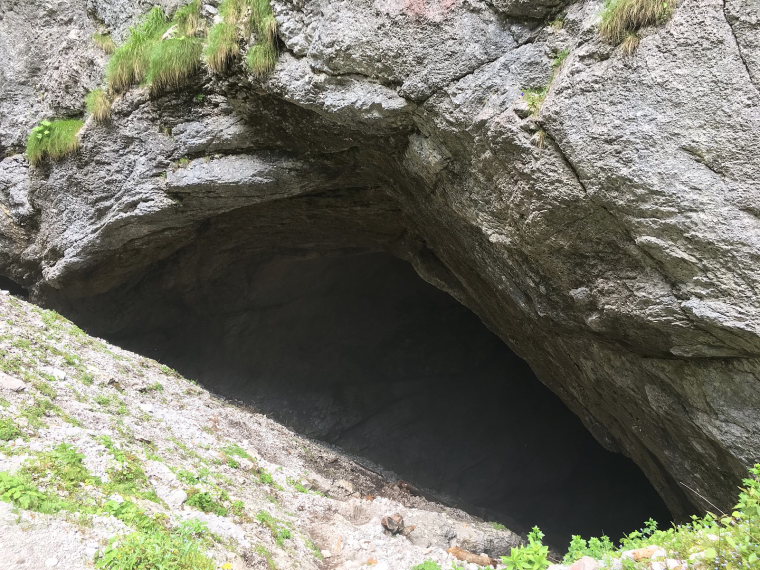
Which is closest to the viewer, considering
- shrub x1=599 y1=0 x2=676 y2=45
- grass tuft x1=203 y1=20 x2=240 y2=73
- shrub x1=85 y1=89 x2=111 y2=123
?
shrub x1=599 y1=0 x2=676 y2=45

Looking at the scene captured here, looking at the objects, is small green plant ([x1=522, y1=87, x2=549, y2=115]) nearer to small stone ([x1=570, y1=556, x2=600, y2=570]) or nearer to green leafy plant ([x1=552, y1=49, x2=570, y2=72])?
green leafy plant ([x1=552, y1=49, x2=570, y2=72])

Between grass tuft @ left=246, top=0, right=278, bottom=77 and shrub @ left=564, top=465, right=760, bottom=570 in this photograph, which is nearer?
shrub @ left=564, top=465, right=760, bottom=570

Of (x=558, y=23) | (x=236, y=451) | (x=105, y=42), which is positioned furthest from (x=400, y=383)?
(x=558, y=23)

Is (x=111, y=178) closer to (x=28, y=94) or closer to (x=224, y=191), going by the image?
(x=224, y=191)

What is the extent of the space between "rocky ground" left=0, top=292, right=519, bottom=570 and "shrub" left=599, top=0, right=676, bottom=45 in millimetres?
4429

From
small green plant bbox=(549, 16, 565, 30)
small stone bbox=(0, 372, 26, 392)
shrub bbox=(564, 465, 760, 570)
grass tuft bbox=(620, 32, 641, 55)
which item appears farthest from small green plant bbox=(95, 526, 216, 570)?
small green plant bbox=(549, 16, 565, 30)

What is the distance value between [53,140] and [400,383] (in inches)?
321

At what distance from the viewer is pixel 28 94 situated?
9109mm

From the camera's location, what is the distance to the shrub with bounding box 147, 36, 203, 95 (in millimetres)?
6930

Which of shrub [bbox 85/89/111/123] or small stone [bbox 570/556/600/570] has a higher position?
shrub [bbox 85/89/111/123]

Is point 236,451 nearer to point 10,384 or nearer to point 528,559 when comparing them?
point 10,384

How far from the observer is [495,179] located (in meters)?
5.37

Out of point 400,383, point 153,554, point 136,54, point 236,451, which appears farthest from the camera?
point 400,383

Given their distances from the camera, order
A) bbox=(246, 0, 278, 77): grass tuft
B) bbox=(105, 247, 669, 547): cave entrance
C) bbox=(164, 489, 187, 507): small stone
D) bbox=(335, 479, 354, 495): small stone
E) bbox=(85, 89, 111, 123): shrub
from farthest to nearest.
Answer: bbox=(105, 247, 669, 547): cave entrance → bbox=(85, 89, 111, 123): shrub → bbox=(335, 479, 354, 495): small stone → bbox=(246, 0, 278, 77): grass tuft → bbox=(164, 489, 187, 507): small stone
